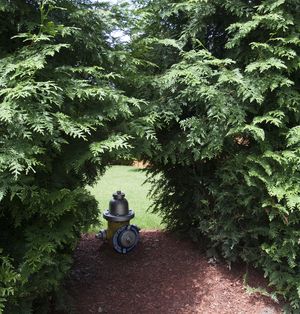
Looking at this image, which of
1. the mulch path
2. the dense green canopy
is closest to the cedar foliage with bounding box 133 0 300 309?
the dense green canopy

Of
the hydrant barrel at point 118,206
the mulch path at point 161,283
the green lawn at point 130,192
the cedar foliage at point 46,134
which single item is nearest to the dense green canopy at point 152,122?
the cedar foliage at point 46,134

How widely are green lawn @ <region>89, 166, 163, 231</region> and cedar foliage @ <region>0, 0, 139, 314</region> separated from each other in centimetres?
202

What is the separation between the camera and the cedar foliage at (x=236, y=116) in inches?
136

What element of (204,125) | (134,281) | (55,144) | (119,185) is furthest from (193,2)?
(119,185)

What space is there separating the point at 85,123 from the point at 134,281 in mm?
1766

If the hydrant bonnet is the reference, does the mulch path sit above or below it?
below

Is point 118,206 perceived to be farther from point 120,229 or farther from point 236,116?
point 236,116

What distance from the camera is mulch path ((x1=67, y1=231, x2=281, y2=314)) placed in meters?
3.60

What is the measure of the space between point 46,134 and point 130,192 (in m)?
6.70

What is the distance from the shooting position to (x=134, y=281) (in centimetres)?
390

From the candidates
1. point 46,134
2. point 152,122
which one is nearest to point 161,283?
point 152,122

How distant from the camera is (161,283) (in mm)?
3871

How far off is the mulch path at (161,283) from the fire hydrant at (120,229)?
0.11 m

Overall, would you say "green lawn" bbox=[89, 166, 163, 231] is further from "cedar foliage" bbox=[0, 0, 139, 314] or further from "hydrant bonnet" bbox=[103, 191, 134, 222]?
"cedar foliage" bbox=[0, 0, 139, 314]
